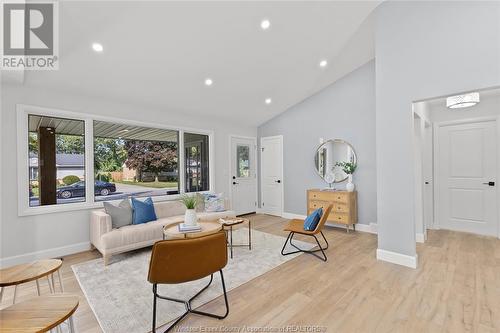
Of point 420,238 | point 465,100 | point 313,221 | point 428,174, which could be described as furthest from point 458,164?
point 313,221

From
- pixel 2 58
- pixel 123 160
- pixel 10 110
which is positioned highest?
pixel 2 58

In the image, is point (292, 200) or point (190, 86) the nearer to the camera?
point (190, 86)

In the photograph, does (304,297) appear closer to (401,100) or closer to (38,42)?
(401,100)

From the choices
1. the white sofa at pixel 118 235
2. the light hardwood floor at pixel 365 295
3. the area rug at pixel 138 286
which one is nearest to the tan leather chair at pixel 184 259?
the area rug at pixel 138 286

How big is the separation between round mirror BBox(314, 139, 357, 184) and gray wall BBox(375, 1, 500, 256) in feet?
5.36

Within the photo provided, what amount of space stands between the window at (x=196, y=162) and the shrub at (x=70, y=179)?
1995mm

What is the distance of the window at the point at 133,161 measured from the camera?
402 cm

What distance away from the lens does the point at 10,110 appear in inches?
123

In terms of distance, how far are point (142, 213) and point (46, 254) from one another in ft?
4.46

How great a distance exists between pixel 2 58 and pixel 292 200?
5.38 m

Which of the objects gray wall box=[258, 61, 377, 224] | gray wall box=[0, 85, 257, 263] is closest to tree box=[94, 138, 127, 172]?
gray wall box=[0, 85, 257, 263]

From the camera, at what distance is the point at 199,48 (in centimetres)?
334

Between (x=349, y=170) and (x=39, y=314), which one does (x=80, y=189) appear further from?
(x=349, y=170)

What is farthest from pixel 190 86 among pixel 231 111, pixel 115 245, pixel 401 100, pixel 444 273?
pixel 444 273
